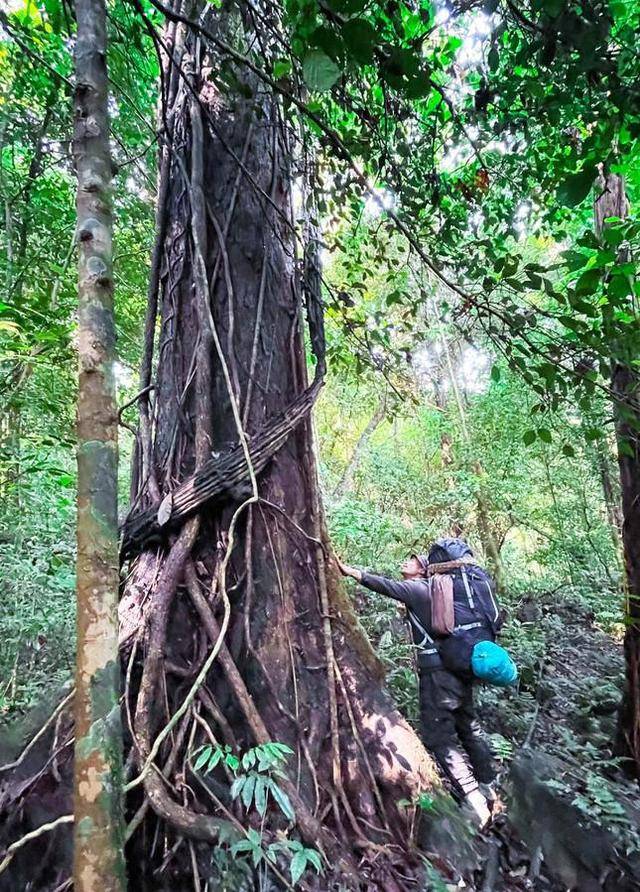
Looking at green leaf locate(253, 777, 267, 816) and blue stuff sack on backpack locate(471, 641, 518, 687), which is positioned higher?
green leaf locate(253, 777, 267, 816)

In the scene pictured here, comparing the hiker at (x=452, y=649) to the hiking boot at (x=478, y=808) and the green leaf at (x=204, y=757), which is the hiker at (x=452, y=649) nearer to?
the hiking boot at (x=478, y=808)

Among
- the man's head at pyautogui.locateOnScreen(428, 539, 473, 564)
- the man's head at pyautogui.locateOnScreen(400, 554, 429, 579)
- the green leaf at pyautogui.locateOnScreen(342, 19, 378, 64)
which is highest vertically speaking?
the green leaf at pyautogui.locateOnScreen(342, 19, 378, 64)

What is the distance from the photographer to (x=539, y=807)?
7.58 feet

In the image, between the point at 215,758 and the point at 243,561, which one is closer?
the point at 215,758

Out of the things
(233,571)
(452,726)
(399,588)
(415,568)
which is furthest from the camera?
(415,568)

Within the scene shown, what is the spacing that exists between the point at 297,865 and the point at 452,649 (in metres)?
1.86

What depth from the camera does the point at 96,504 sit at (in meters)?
1.15

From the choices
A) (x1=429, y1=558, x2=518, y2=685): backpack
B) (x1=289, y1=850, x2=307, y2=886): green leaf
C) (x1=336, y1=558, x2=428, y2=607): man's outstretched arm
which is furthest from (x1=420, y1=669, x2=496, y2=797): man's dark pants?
(x1=289, y1=850, x2=307, y2=886): green leaf

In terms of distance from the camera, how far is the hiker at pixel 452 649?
299cm

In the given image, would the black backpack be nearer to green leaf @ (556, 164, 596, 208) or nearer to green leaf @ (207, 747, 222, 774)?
green leaf @ (207, 747, 222, 774)

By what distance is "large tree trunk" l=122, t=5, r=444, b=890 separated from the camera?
1.81 m

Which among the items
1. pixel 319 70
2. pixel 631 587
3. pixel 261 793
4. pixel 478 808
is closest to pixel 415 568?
pixel 631 587

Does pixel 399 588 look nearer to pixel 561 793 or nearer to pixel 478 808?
pixel 478 808

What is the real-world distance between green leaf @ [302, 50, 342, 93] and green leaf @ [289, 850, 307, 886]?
196 centimetres
